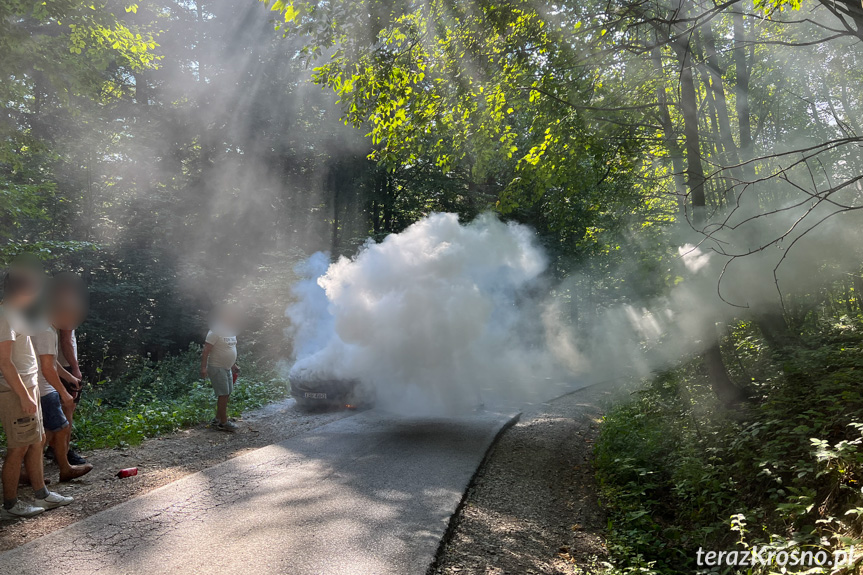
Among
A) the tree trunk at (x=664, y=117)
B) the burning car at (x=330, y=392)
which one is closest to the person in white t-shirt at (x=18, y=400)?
the burning car at (x=330, y=392)

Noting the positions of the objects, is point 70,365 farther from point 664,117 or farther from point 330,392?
point 664,117

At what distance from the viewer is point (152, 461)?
22.7 ft

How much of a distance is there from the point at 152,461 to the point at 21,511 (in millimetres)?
2143

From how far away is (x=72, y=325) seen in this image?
6.59 m

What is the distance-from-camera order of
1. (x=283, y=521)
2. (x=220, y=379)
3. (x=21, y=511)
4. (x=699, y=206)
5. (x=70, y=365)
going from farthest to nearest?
(x=699, y=206)
(x=220, y=379)
(x=70, y=365)
(x=21, y=511)
(x=283, y=521)

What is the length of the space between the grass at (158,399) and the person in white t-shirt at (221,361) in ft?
2.55

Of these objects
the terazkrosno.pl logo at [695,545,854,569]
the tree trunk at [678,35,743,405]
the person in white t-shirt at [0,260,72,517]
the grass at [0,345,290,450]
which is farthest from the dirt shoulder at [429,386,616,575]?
the grass at [0,345,290,450]

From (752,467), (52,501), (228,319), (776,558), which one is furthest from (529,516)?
(228,319)

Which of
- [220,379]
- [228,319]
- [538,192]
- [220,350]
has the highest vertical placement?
[538,192]

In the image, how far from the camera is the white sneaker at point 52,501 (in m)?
5.10

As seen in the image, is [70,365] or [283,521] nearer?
[283,521]

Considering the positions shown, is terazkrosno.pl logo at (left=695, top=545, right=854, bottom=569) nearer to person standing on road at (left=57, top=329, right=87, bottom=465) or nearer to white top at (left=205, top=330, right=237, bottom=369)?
person standing on road at (left=57, top=329, right=87, bottom=465)

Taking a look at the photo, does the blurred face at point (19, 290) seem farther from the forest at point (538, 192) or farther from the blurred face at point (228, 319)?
the blurred face at point (228, 319)

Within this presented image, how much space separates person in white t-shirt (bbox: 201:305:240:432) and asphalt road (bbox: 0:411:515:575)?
80.4 inches
